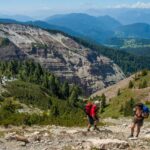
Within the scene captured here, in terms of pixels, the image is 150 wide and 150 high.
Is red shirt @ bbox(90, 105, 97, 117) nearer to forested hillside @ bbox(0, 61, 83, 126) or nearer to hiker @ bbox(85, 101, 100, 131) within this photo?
hiker @ bbox(85, 101, 100, 131)

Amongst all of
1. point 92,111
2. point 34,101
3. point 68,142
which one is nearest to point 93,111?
point 92,111

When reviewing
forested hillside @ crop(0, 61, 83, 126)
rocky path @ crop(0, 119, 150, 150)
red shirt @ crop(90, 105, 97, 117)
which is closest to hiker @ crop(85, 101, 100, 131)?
red shirt @ crop(90, 105, 97, 117)

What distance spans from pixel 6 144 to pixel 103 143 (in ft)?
18.3

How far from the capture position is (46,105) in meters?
95.7

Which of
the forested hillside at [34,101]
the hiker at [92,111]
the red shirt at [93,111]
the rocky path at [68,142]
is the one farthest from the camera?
the forested hillside at [34,101]

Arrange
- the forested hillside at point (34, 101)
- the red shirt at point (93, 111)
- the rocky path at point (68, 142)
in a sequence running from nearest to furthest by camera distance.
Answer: the rocky path at point (68, 142) → the red shirt at point (93, 111) → the forested hillside at point (34, 101)

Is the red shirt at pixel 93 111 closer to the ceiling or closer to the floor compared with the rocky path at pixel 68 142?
closer to the ceiling

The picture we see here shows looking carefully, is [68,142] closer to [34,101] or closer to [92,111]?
[92,111]

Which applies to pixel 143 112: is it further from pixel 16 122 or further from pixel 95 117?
pixel 16 122

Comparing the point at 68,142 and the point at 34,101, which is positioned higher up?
the point at 68,142

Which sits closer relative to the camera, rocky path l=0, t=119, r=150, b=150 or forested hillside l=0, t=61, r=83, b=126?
rocky path l=0, t=119, r=150, b=150

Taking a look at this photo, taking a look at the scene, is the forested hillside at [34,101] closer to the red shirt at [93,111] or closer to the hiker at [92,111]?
the hiker at [92,111]

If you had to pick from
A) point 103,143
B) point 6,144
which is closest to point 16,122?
point 6,144

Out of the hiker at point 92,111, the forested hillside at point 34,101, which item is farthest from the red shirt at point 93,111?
the forested hillside at point 34,101
